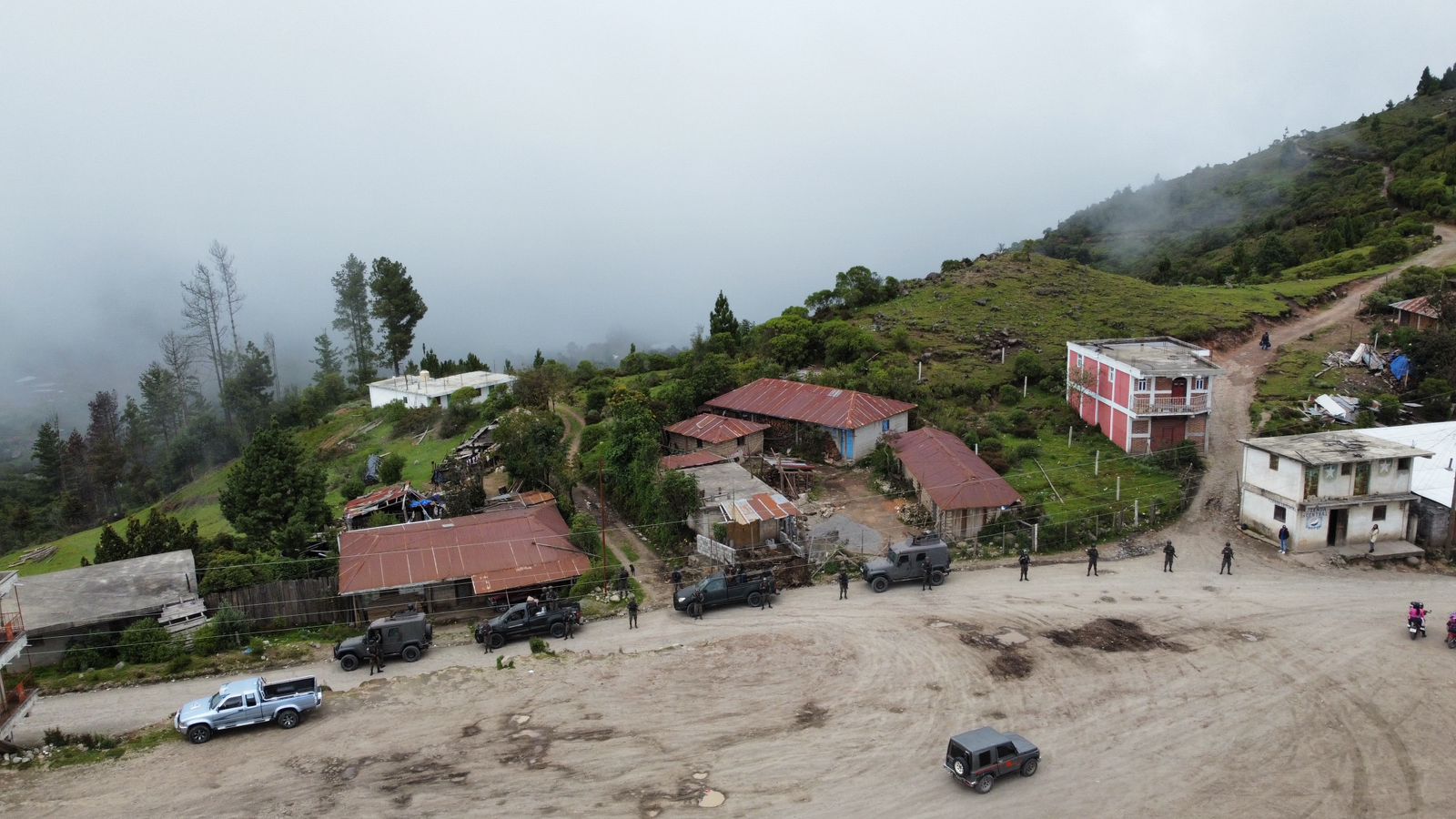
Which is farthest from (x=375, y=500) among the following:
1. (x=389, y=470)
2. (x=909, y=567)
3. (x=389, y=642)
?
(x=909, y=567)

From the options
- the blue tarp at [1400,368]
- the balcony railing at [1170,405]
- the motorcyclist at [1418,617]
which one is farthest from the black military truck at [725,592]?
the blue tarp at [1400,368]

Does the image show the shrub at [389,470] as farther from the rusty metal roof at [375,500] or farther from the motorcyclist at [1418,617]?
the motorcyclist at [1418,617]

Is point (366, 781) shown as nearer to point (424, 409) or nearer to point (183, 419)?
point (424, 409)

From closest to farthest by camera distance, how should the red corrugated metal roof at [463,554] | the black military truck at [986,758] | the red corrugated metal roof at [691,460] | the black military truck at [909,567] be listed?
the black military truck at [986,758]
the black military truck at [909,567]
the red corrugated metal roof at [463,554]
the red corrugated metal roof at [691,460]

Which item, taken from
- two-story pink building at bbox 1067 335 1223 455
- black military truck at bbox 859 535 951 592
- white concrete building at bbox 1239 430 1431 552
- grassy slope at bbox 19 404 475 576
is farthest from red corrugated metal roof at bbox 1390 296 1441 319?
grassy slope at bbox 19 404 475 576

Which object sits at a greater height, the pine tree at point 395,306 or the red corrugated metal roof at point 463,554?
A: the pine tree at point 395,306

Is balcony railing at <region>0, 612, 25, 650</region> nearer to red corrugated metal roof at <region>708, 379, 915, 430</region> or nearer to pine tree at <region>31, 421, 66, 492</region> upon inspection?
red corrugated metal roof at <region>708, 379, 915, 430</region>
